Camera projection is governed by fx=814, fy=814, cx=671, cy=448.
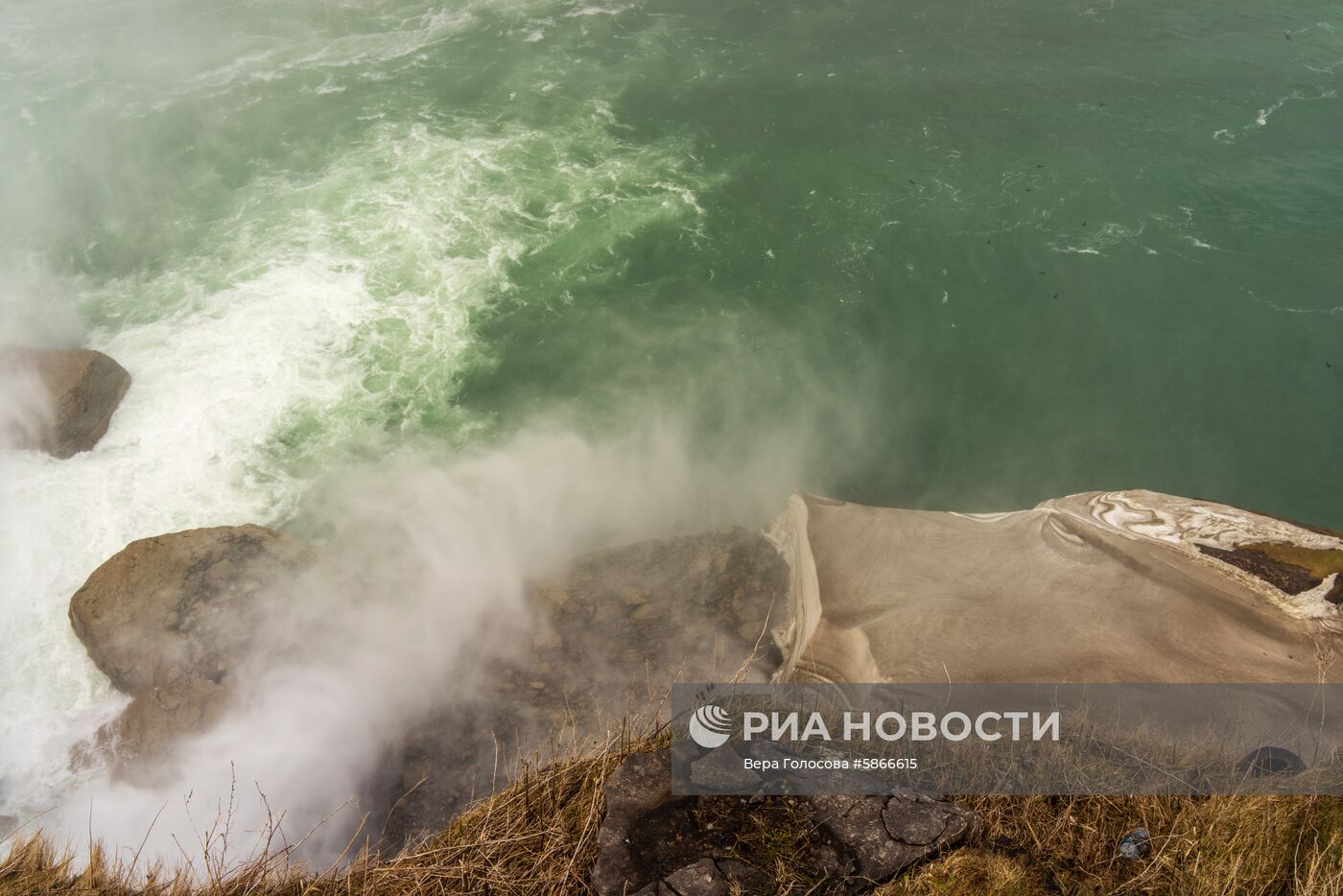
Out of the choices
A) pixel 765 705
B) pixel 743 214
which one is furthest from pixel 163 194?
pixel 765 705

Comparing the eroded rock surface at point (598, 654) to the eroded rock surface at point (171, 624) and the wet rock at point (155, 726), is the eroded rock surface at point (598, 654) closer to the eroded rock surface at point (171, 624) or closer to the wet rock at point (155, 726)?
the wet rock at point (155, 726)

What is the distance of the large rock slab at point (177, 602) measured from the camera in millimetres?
16031

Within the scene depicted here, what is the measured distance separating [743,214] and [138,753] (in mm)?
21627

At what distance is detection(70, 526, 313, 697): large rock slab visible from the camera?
16.0m

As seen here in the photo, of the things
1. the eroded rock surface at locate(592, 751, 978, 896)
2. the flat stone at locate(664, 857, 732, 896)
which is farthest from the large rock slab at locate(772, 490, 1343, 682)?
the flat stone at locate(664, 857, 732, 896)

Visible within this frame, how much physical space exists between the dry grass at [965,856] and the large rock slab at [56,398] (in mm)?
15621

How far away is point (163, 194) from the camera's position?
27.1 metres

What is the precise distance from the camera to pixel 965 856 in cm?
750

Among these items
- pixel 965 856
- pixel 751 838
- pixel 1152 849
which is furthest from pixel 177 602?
pixel 1152 849

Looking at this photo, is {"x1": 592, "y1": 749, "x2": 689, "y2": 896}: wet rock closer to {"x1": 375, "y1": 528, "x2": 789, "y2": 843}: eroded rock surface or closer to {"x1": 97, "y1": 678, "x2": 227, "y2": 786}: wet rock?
{"x1": 375, "y1": 528, "x2": 789, "y2": 843}: eroded rock surface

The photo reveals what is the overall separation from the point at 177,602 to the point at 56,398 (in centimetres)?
797

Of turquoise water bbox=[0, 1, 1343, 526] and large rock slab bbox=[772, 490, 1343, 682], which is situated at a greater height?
turquoise water bbox=[0, 1, 1343, 526]

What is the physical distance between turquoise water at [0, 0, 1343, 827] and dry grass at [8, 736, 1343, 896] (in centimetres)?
1170

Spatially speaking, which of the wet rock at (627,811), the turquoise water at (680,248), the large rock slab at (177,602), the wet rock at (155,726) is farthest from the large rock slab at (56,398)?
the wet rock at (627,811)
